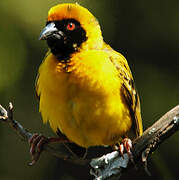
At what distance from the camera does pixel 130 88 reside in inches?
201

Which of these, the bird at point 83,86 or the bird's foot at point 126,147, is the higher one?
the bird at point 83,86

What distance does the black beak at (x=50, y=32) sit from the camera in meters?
4.85

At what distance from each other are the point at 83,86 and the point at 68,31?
66cm

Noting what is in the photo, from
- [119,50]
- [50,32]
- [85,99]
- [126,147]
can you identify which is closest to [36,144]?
[85,99]

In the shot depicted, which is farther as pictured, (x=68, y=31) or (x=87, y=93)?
(x=68, y=31)

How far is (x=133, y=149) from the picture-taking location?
14.5 ft

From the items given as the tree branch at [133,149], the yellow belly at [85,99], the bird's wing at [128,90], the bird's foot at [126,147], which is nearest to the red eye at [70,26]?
the yellow belly at [85,99]

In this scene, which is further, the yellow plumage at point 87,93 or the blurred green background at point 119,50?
the blurred green background at point 119,50

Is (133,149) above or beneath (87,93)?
beneath

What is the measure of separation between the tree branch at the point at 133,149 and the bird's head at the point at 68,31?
85cm

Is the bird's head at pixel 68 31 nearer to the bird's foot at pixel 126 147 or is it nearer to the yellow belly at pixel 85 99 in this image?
the yellow belly at pixel 85 99

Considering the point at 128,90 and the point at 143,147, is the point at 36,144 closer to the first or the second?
the point at 128,90

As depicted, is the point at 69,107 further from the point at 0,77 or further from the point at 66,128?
the point at 0,77

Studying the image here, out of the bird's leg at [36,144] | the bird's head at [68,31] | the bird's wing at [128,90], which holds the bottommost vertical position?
the bird's leg at [36,144]
